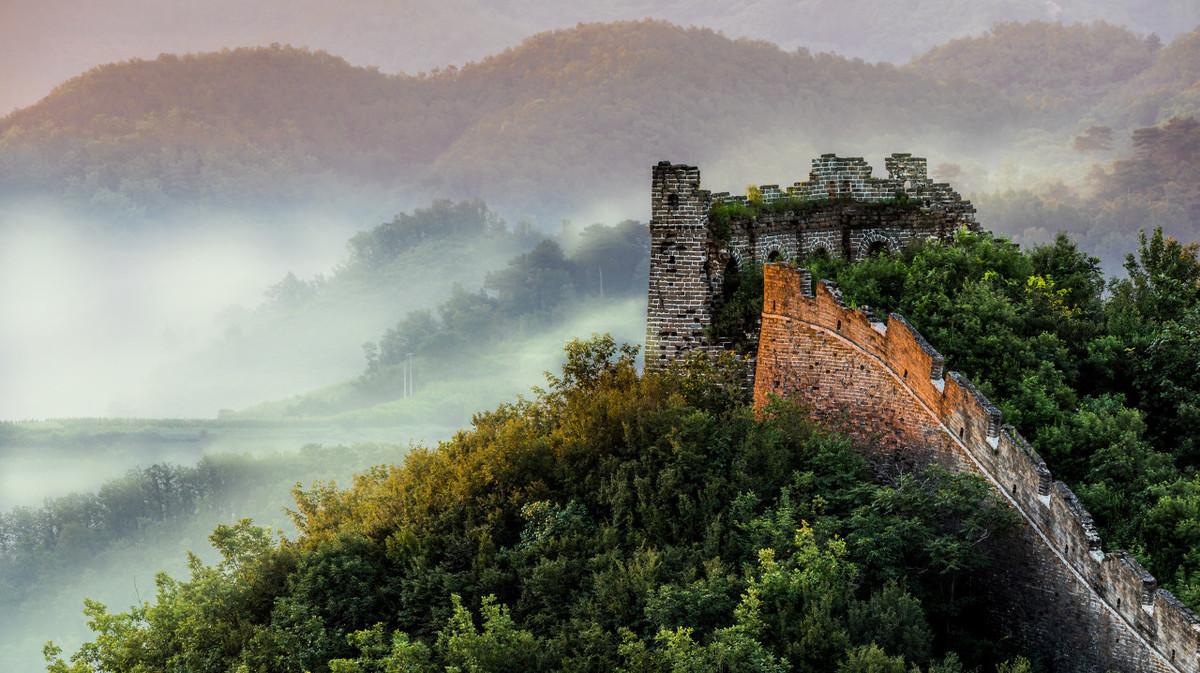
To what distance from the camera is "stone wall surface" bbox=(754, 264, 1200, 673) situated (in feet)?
82.2

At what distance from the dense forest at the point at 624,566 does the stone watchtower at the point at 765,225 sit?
130 inches

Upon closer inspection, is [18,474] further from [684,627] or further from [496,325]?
[684,627]

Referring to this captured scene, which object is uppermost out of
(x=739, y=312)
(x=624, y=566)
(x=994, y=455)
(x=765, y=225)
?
(x=765, y=225)

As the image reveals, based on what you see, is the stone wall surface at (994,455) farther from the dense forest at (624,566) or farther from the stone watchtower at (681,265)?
the stone watchtower at (681,265)

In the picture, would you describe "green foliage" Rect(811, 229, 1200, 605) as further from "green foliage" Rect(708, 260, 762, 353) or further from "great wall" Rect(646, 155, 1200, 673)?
"green foliage" Rect(708, 260, 762, 353)

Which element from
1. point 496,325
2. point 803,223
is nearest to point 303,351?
point 496,325

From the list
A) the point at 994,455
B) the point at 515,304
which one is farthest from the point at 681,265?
the point at 515,304

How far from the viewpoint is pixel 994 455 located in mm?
28516

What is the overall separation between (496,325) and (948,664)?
117 m

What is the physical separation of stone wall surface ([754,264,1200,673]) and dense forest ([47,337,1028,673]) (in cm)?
70

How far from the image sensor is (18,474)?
12769 cm

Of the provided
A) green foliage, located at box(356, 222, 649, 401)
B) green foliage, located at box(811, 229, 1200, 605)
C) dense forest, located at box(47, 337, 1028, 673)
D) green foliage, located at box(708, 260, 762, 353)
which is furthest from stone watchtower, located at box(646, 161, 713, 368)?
green foliage, located at box(356, 222, 649, 401)

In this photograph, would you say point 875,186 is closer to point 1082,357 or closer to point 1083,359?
point 1082,357

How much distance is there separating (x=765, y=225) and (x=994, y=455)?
12.9 metres
